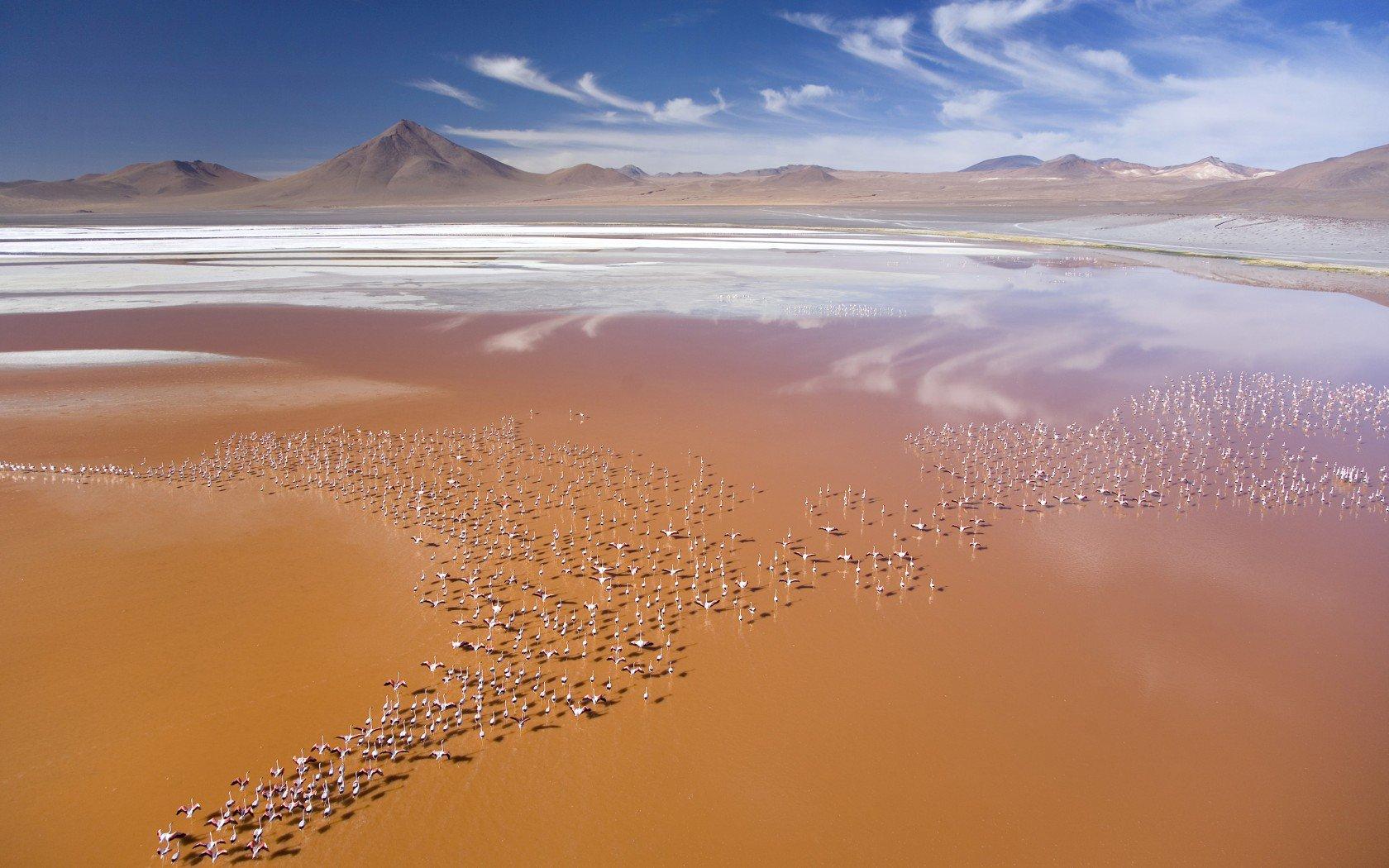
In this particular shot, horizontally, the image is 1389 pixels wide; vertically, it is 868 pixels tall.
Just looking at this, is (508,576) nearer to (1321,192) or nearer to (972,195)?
(1321,192)

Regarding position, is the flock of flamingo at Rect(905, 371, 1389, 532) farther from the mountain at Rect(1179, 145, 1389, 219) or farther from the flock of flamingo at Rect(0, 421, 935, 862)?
the mountain at Rect(1179, 145, 1389, 219)

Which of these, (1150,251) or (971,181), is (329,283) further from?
(971,181)

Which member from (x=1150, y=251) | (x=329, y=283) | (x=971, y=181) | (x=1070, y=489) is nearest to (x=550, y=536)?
(x=1070, y=489)

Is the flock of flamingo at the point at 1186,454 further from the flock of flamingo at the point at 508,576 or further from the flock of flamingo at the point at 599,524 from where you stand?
the flock of flamingo at the point at 508,576

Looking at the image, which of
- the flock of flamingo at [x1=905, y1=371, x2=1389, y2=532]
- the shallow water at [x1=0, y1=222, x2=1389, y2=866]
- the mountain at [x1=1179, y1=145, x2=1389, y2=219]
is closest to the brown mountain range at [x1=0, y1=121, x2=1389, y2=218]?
the mountain at [x1=1179, y1=145, x2=1389, y2=219]

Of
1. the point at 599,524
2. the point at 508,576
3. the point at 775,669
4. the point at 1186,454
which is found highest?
the point at 1186,454

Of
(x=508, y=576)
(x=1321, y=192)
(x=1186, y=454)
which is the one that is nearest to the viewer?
(x=508, y=576)

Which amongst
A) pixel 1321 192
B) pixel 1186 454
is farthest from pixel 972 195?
pixel 1186 454
